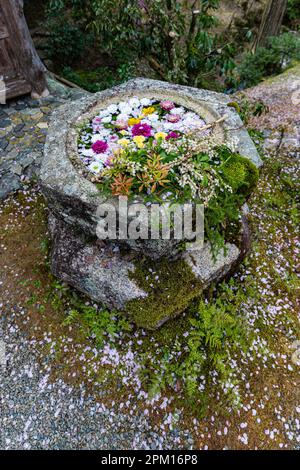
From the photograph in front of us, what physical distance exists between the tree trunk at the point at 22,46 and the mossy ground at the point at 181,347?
272 centimetres

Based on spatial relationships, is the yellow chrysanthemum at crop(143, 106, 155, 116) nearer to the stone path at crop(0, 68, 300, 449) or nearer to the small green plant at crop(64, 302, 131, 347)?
the small green plant at crop(64, 302, 131, 347)

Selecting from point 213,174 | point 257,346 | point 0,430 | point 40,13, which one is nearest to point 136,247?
point 213,174

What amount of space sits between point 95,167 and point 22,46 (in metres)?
3.41

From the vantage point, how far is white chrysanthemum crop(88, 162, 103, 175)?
2912 millimetres

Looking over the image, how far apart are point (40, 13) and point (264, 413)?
28.5 ft

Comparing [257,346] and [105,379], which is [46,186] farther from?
[257,346]

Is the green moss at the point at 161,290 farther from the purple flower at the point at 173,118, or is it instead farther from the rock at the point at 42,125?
the rock at the point at 42,125

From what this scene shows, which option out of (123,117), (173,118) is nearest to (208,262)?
(173,118)

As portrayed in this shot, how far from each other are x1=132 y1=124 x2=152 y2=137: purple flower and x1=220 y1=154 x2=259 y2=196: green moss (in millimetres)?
787

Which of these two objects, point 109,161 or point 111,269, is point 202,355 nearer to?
point 111,269

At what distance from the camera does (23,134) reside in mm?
4969

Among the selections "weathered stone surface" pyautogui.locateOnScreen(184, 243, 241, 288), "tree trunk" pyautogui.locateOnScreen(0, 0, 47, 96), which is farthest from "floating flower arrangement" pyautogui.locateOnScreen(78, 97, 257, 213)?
"tree trunk" pyautogui.locateOnScreen(0, 0, 47, 96)

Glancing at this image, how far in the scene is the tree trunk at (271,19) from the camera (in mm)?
6977
